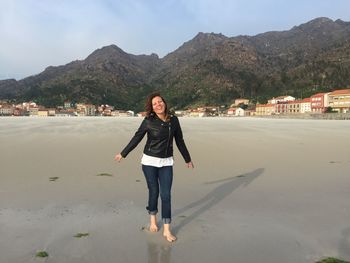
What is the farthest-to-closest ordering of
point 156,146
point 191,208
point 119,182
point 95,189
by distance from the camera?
point 119,182 < point 95,189 < point 191,208 < point 156,146

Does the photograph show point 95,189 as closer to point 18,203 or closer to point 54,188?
point 54,188

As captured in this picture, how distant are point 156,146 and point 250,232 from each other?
1593 millimetres

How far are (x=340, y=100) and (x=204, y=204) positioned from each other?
115 m

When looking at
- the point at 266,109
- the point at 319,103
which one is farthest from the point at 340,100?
the point at 266,109

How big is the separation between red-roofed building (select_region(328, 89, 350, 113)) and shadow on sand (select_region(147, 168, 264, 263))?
107m

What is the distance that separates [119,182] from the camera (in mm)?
7738

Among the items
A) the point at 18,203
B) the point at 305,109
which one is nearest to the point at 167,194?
the point at 18,203

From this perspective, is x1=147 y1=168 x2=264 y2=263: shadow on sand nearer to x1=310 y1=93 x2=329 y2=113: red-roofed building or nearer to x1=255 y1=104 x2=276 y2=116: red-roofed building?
x1=310 y1=93 x2=329 y2=113: red-roofed building

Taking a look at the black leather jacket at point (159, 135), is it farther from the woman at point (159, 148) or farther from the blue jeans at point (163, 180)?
the blue jeans at point (163, 180)

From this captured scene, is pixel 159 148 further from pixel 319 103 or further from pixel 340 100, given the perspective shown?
pixel 319 103

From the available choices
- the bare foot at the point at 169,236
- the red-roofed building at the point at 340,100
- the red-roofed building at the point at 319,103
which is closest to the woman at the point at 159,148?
the bare foot at the point at 169,236

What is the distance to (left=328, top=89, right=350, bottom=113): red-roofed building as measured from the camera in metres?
106

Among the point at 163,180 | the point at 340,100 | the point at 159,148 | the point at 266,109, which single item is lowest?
the point at 266,109

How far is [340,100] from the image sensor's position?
10981 cm
